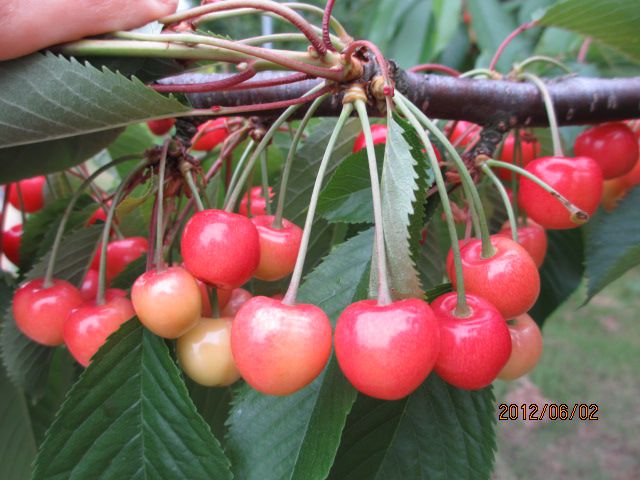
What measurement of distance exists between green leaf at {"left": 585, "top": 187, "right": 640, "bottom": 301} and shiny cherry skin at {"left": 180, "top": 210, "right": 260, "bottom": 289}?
678mm

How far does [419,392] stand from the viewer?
0.94m

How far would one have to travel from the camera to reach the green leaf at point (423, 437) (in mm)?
915

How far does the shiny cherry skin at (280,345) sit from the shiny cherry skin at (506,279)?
23cm

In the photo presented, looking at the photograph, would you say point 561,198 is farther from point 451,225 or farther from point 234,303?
point 234,303

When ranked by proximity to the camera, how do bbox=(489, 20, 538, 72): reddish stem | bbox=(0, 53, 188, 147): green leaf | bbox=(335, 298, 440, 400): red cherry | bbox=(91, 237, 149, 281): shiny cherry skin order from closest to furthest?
bbox=(335, 298, 440, 400): red cherry → bbox=(0, 53, 188, 147): green leaf → bbox=(91, 237, 149, 281): shiny cherry skin → bbox=(489, 20, 538, 72): reddish stem

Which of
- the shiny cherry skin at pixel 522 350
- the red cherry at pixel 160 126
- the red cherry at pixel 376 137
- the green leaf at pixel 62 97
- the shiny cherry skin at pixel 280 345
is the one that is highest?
the green leaf at pixel 62 97

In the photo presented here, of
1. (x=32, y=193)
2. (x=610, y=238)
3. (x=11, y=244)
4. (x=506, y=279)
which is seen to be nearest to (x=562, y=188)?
(x=506, y=279)

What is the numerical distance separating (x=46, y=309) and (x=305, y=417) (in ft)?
1.36

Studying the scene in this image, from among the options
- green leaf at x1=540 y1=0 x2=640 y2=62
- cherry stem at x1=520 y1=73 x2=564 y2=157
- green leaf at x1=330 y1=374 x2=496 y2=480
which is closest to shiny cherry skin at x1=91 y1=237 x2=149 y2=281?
green leaf at x1=330 y1=374 x2=496 y2=480

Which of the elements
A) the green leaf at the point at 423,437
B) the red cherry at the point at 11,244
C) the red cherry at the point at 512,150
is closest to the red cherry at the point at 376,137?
the red cherry at the point at 512,150

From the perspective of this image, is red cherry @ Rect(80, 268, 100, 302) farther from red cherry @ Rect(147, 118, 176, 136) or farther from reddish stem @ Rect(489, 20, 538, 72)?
reddish stem @ Rect(489, 20, 538, 72)

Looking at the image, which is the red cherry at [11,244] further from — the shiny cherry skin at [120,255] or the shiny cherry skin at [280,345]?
the shiny cherry skin at [280,345]

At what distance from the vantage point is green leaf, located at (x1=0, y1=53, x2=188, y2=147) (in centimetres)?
73

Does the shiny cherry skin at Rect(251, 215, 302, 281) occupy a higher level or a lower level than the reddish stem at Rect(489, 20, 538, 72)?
lower
